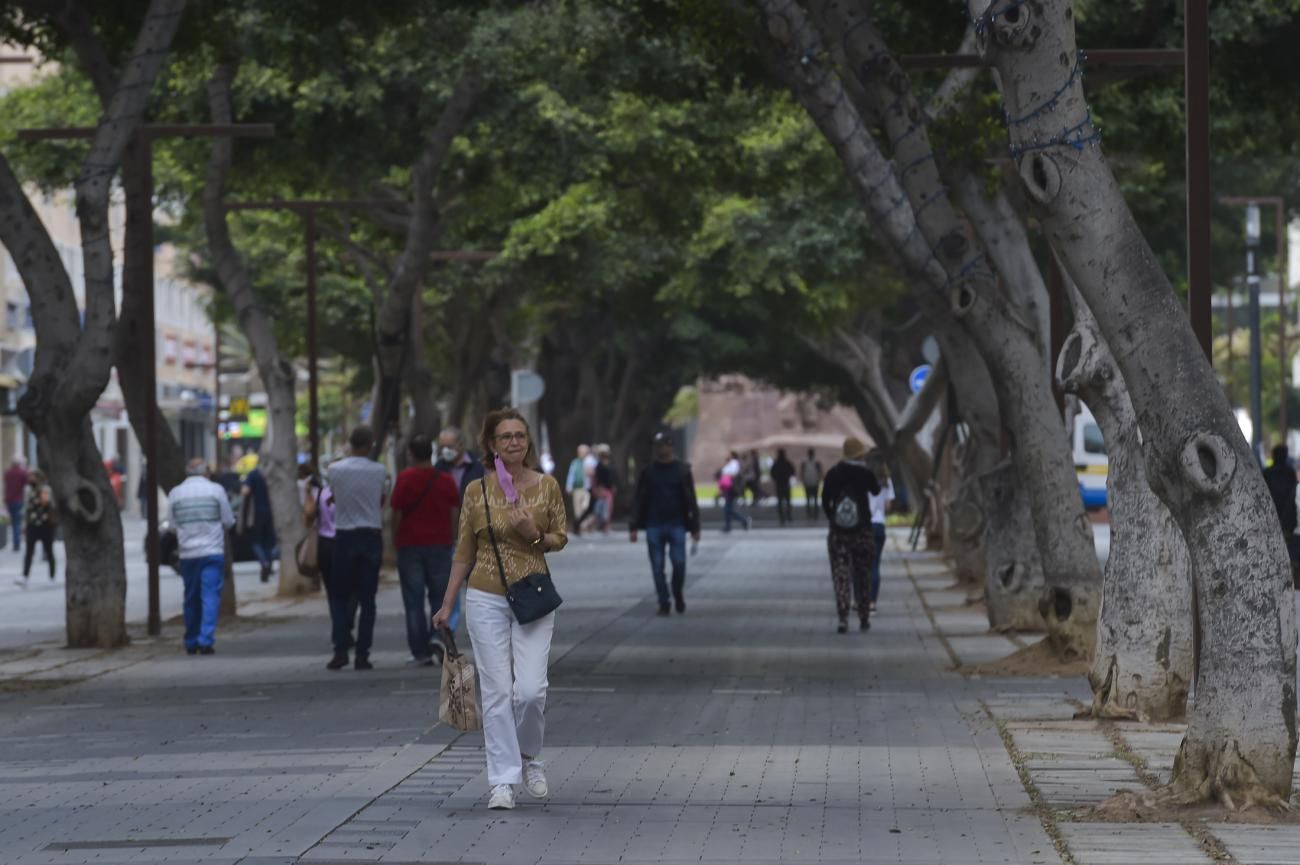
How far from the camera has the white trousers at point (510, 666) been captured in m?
10.7

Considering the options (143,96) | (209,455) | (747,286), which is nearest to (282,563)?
(143,96)

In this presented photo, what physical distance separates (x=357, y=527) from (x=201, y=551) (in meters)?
2.39

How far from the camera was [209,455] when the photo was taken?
102 metres

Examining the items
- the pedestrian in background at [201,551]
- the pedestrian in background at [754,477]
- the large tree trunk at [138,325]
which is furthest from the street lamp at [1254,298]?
the pedestrian in background at [754,477]

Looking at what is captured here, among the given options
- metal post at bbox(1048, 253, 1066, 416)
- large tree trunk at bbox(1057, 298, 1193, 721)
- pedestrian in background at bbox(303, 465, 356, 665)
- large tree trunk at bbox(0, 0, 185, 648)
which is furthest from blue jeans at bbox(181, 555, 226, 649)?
large tree trunk at bbox(1057, 298, 1193, 721)

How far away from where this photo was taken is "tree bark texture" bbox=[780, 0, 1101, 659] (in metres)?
17.5

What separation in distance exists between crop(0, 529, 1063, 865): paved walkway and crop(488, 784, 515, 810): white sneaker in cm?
9

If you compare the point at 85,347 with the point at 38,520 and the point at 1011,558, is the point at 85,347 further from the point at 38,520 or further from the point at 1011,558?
the point at 38,520

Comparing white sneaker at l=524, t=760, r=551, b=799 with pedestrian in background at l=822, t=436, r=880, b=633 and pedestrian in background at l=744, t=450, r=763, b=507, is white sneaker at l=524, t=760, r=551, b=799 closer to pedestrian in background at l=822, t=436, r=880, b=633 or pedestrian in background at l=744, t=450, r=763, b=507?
pedestrian in background at l=822, t=436, r=880, b=633

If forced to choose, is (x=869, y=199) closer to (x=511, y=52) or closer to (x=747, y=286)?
(x=511, y=52)

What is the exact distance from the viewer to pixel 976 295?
17.2 metres

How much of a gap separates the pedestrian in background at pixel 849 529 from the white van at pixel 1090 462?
3731 centimetres

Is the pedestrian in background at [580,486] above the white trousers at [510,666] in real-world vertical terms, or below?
above

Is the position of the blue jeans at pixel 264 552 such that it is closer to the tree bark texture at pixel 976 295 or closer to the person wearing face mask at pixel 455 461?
the person wearing face mask at pixel 455 461
